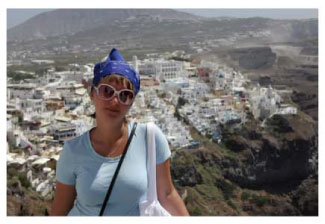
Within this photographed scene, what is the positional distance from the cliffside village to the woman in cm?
1067

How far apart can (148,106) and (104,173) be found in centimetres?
1903

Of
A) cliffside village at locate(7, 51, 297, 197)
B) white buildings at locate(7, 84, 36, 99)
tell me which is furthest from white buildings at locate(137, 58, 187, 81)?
white buildings at locate(7, 84, 36, 99)

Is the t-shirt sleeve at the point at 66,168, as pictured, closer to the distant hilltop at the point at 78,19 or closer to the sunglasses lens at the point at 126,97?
the sunglasses lens at the point at 126,97

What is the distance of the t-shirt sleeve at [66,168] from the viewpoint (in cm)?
96

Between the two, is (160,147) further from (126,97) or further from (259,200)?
(259,200)

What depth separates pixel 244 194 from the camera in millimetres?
18141

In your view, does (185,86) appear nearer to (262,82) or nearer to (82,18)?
(262,82)

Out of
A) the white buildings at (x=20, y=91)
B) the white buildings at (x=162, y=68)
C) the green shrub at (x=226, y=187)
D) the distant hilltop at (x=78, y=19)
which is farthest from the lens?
the white buildings at (x=162, y=68)

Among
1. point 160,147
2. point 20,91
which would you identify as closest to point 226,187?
point 20,91

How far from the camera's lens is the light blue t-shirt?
95 cm

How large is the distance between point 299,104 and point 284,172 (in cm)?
490

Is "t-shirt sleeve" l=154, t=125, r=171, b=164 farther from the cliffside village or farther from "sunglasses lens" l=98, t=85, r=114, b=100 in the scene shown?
the cliffside village

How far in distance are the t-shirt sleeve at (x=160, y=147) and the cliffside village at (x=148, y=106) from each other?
10720mm

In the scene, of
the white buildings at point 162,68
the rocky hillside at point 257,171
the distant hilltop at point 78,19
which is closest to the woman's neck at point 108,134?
the rocky hillside at point 257,171
